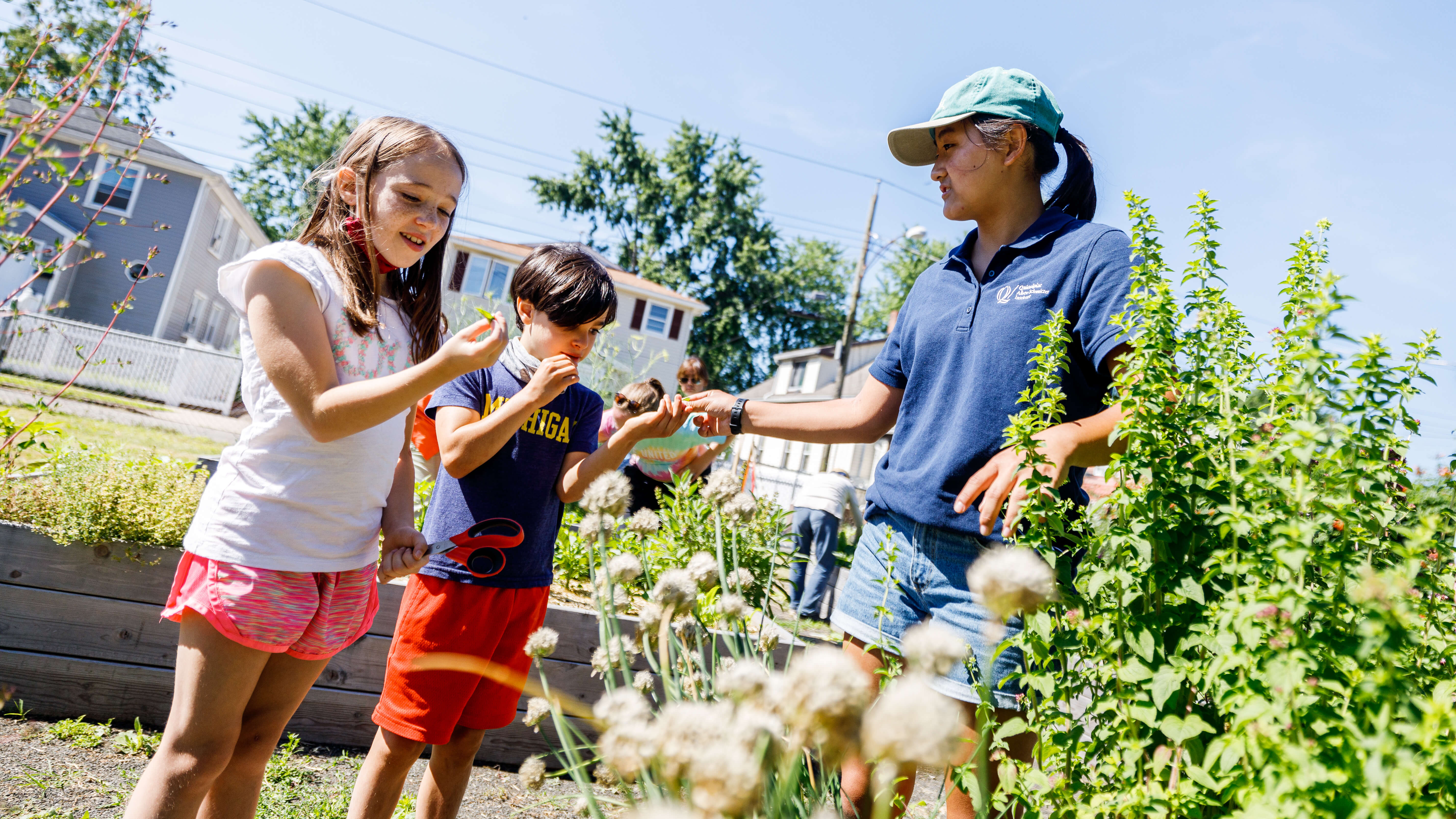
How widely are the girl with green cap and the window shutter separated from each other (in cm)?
2642

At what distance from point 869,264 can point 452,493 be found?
22.3 meters

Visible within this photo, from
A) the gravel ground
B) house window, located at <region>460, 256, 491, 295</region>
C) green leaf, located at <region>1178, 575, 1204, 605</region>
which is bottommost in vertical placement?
the gravel ground

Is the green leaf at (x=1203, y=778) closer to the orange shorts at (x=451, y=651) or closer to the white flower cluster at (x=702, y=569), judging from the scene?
the white flower cluster at (x=702, y=569)

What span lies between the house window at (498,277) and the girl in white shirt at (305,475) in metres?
29.1

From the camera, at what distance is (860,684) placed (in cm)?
52

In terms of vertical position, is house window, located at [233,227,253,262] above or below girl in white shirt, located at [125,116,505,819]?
above

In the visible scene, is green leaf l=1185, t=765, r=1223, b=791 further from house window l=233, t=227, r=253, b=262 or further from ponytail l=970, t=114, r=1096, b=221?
house window l=233, t=227, r=253, b=262

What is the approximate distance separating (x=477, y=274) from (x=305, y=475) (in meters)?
30.0

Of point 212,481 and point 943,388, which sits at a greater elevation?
point 943,388

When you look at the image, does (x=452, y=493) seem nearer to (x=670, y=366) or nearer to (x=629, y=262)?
(x=670, y=366)

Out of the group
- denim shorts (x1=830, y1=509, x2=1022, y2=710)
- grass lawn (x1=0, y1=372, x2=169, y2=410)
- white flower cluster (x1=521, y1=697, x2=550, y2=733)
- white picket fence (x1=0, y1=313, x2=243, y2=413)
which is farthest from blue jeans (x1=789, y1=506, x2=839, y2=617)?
white picket fence (x1=0, y1=313, x2=243, y2=413)

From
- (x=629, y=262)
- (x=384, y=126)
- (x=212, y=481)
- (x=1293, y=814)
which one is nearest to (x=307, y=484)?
(x=212, y=481)

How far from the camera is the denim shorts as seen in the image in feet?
5.21

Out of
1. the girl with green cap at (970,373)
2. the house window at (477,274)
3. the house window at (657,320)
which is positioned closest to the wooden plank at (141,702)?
the girl with green cap at (970,373)
